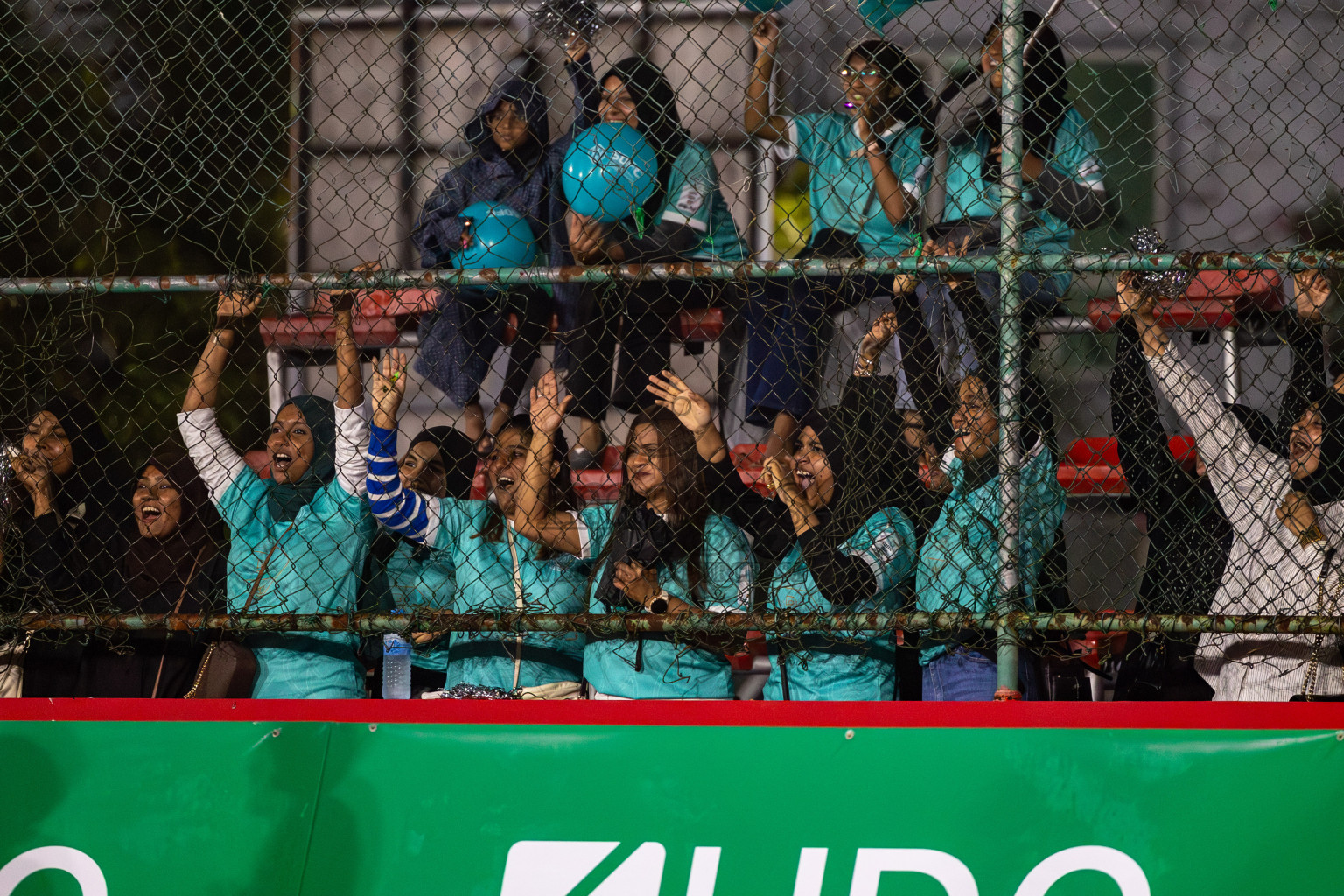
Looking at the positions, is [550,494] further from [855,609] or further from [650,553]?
[855,609]

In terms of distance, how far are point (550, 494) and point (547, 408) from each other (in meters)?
0.26

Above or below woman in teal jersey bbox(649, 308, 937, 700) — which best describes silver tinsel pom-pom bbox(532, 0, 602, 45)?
above

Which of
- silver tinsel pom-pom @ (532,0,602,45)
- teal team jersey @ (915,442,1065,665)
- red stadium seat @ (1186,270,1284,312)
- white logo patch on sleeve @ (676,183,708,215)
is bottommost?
teal team jersey @ (915,442,1065,665)

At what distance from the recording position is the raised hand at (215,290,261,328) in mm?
2941

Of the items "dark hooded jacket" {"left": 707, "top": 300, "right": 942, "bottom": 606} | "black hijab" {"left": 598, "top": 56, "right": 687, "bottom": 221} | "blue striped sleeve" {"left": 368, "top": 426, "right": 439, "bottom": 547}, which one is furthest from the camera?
"black hijab" {"left": 598, "top": 56, "right": 687, "bottom": 221}

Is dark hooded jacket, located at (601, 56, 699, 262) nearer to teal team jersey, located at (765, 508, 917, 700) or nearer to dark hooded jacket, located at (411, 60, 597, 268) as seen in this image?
dark hooded jacket, located at (411, 60, 597, 268)

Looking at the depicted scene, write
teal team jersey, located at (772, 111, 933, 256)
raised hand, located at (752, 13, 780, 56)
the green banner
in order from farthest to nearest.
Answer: raised hand, located at (752, 13, 780, 56) < teal team jersey, located at (772, 111, 933, 256) < the green banner

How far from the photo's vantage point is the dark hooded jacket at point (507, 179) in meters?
4.00

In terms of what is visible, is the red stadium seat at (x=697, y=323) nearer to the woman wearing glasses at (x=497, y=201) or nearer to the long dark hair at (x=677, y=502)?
the woman wearing glasses at (x=497, y=201)

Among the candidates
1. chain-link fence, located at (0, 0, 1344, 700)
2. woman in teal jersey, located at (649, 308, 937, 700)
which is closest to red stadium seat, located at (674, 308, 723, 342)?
chain-link fence, located at (0, 0, 1344, 700)

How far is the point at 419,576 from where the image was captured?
3621mm

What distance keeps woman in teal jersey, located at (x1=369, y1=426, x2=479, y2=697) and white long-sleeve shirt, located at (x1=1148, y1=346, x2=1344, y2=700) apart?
2.02 meters

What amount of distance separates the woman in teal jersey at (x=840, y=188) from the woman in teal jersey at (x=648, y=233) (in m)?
0.25

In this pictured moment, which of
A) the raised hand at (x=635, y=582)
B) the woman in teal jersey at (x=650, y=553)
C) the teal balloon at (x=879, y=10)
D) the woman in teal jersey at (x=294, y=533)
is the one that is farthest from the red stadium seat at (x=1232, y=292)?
the woman in teal jersey at (x=294, y=533)
